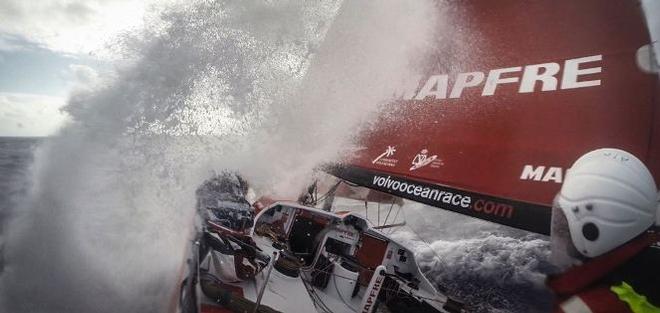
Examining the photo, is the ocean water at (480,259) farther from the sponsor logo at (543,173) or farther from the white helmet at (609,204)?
the white helmet at (609,204)

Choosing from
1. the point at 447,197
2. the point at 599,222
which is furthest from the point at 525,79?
the point at 599,222

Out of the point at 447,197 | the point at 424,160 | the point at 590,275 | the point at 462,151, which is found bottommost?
the point at 590,275

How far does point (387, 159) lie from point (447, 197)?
842 mm

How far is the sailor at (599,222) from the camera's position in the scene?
2.10 meters

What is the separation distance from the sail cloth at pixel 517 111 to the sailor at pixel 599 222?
24 centimetres

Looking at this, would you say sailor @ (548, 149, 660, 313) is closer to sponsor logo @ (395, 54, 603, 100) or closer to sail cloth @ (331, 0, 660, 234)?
sail cloth @ (331, 0, 660, 234)

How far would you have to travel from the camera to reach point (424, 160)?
3350 millimetres

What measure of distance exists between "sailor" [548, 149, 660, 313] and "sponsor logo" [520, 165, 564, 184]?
24cm

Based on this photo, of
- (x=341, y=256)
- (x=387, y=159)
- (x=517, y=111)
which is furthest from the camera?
(x=341, y=256)

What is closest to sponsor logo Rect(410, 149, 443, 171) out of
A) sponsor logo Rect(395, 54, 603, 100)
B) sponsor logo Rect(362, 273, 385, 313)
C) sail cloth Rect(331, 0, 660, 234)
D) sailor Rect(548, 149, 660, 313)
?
sail cloth Rect(331, 0, 660, 234)

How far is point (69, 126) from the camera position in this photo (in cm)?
477

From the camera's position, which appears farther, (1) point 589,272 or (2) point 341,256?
(2) point 341,256

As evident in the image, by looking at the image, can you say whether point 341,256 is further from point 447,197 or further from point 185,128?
point 185,128

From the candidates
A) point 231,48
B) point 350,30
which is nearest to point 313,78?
point 350,30
